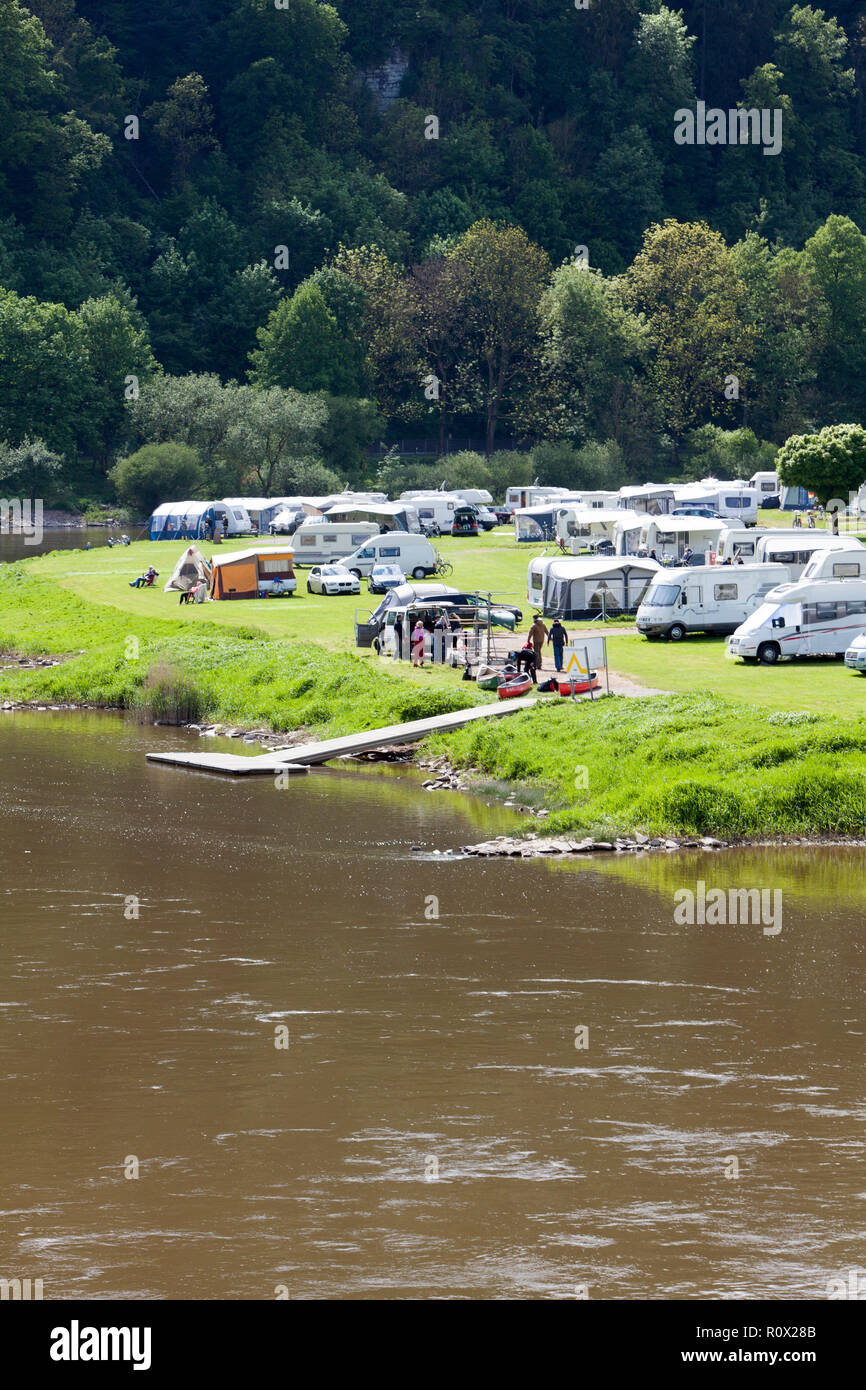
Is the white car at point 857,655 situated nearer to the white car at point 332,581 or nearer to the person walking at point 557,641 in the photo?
the person walking at point 557,641

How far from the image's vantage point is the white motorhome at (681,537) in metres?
66.7

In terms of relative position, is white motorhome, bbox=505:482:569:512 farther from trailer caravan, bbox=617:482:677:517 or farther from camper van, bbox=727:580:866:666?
camper van, bbox=727:580:866:666

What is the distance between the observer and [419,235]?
154 meters

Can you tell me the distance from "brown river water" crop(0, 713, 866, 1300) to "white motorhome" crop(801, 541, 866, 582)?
19.2m

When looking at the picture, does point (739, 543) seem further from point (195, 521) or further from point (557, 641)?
point (195, 521)

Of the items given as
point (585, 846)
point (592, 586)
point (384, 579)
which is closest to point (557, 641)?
point (592, 586)

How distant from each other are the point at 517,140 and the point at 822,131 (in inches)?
1353

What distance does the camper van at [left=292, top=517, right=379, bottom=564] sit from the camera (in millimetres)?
70625

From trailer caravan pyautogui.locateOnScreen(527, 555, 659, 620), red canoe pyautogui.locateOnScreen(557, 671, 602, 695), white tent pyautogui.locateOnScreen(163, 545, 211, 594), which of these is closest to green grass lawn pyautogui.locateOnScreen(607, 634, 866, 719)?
red canoe pyautogui.locateOnScreen(557, 671, 602, 695)

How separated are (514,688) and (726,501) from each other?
174 feet

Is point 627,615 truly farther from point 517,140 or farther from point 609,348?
point 517,140

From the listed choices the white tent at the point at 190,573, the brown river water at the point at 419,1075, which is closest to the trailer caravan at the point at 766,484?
the white tent at the point at 190,573
